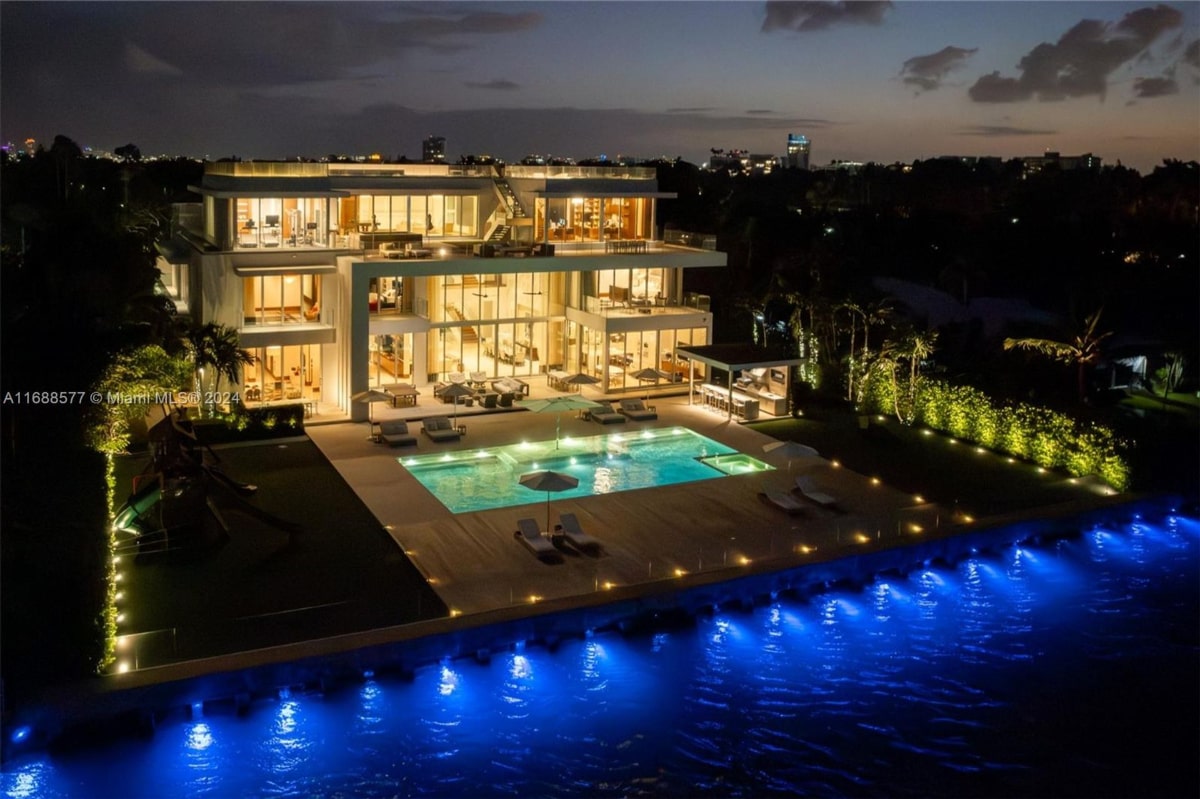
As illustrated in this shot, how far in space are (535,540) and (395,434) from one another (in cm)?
779

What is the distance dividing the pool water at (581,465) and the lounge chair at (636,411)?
1.22 metres

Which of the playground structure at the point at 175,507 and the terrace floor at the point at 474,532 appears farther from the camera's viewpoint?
the playground structure at the point at 175,507

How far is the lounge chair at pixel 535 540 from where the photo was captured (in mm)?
17820

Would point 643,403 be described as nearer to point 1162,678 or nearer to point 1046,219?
Answer: point 1162,678

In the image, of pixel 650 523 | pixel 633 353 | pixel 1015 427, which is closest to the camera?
pixel 650 523

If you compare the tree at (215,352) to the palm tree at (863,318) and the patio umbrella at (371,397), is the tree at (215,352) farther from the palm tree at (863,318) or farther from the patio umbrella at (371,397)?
the palm tree at (863,318)

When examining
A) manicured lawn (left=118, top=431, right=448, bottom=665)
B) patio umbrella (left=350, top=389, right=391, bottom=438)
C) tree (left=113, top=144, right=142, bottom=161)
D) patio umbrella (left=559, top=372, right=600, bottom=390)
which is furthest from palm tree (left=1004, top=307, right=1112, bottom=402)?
tree (left=113, top=144, right=142, bottom=161)

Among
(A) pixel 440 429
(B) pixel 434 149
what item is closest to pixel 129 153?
(B) pixel 434 149

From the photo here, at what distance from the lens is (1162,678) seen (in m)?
15.9

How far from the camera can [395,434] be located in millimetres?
24953

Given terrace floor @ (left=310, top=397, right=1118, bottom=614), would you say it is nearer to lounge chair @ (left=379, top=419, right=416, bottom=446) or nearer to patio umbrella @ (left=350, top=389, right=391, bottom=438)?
lounge chair @ (left=379, top=419, right=416, bottom=446)

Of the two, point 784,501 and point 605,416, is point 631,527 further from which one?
point 605,416

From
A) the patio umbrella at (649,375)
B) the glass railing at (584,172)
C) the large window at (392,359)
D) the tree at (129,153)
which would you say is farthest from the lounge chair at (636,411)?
the tree at (129,153)

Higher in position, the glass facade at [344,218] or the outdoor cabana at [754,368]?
the glass facade at [344,218]
